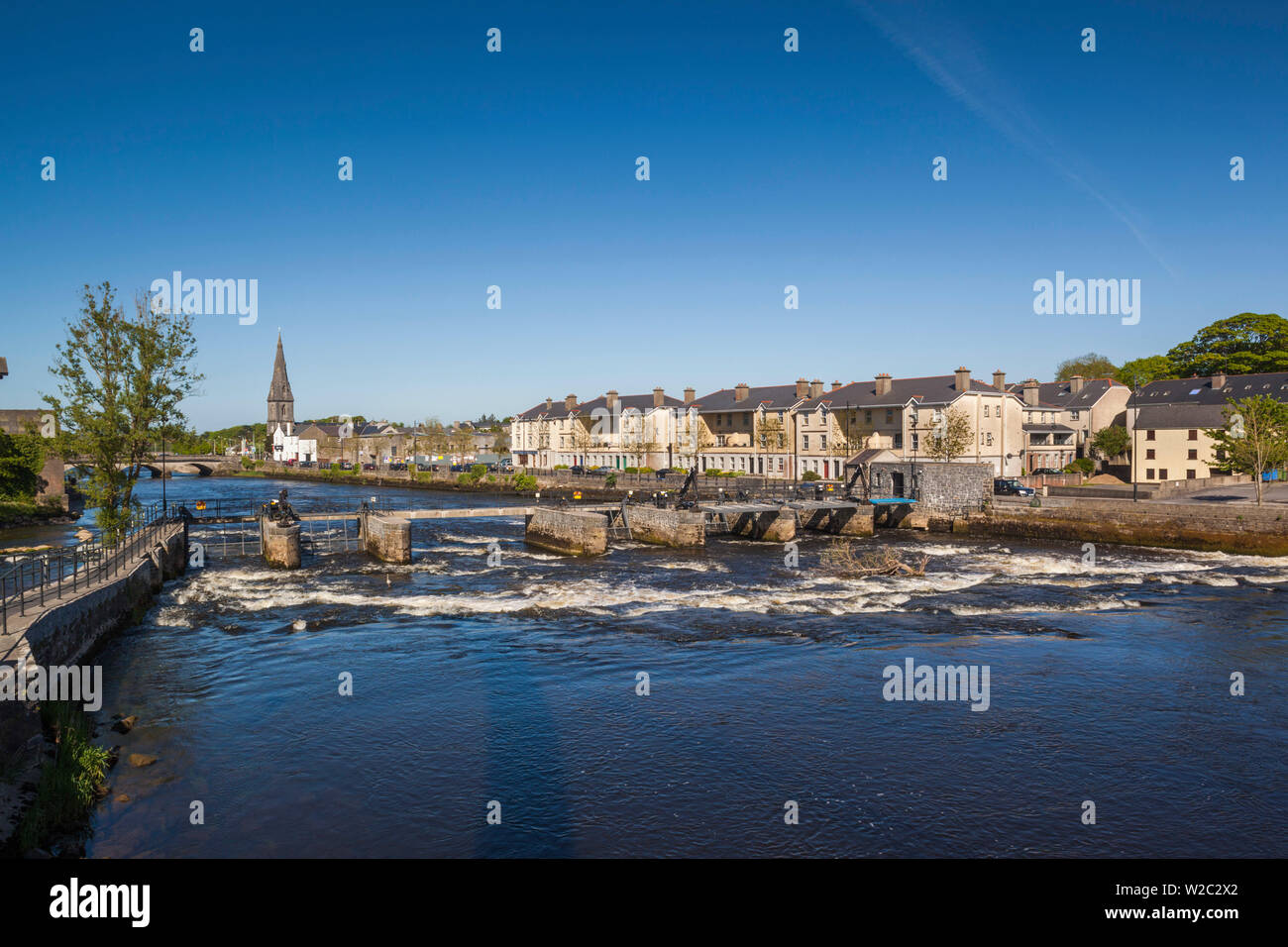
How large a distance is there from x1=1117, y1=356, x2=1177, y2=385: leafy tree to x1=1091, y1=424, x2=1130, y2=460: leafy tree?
847 inches

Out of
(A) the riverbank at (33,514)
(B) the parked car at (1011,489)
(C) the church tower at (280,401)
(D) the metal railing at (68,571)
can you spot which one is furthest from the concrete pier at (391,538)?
(C) the church tower at (280,401)

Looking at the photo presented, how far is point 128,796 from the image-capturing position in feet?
46.5

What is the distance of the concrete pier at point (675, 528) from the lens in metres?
45.9

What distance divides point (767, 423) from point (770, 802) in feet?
237

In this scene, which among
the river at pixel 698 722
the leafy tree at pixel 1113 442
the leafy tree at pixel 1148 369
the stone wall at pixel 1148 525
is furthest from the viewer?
the leafy tree at pixel 1148 369

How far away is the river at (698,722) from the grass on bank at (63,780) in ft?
1.37

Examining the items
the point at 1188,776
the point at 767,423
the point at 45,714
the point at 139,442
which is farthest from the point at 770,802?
the point at 767,423

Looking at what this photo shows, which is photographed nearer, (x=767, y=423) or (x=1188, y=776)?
(x=1188, y=776)

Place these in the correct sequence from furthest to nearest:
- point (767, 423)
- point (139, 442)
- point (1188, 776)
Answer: point (767, 423) → point (139, 442) → point (1188, 776)

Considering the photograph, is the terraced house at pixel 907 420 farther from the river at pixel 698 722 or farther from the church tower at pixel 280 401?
the church tower at pixel 280 401

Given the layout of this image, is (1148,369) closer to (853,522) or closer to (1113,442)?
(1113,442)

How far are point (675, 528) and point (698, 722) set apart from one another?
28.1m
